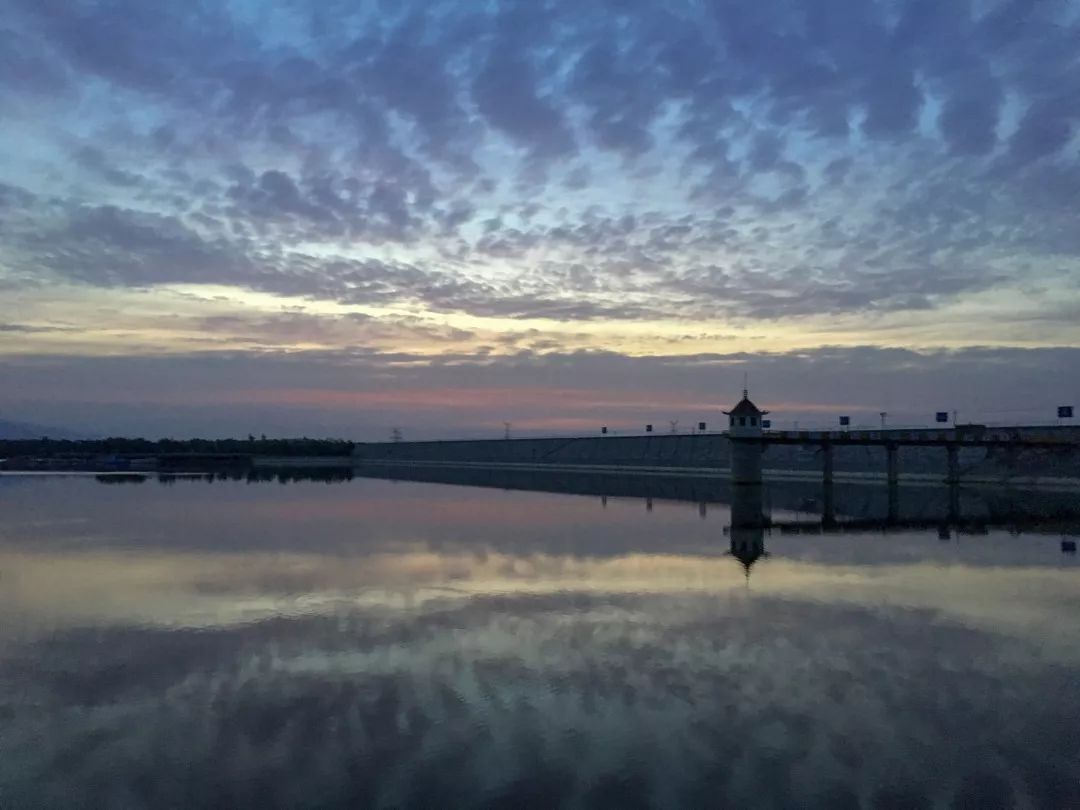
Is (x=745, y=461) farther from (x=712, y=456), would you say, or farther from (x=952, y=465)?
(x=712, y=456)

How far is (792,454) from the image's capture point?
8669cm

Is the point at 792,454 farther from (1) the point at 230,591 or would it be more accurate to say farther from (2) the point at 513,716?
(2) the point at 513,716

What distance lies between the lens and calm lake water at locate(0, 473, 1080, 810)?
1001 centimetres

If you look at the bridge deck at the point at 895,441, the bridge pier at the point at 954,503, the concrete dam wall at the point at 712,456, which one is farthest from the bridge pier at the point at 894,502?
the concrete dam wall at the point at 712,456

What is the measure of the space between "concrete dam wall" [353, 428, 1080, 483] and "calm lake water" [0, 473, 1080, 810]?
1666 inches

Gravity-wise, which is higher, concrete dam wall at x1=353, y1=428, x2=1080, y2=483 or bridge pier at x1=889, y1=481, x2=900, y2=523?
concrete dam wall at x1=353, y1=428, x2=1080, y2=483

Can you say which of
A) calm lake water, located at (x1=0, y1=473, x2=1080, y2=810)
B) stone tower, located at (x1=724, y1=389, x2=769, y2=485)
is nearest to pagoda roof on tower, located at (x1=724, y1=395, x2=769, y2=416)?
Result: stone tower, located at (x1=724, y1=389, x2=769, y2=485)

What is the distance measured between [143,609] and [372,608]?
4.87 metres

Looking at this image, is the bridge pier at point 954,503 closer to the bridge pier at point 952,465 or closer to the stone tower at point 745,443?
the bridge pier at point 952,465

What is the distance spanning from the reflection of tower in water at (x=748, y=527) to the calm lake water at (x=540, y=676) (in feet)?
2.12

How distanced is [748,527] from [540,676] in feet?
80.3

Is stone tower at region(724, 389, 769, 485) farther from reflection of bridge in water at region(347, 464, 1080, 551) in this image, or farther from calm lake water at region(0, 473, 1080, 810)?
calm lake water at region(0, 473, 1080, 810)

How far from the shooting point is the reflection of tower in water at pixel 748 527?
2878 centimetres

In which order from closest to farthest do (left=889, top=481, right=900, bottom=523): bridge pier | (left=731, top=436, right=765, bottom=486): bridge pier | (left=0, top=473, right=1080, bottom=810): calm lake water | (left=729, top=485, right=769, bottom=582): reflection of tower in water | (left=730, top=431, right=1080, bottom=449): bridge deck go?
(left=0, top=473, right=1080, bottom=810): calm lake water, (left=729, top=485, right=769, bottom=582): reflection of tower in water, (left=889, top=481, right=900, bottom=523): bridge pier, (left=730, top=431, right=1080, bottom=449): bridge deck, (left=731, top=436, right=765, bottom=486): bridge pier
